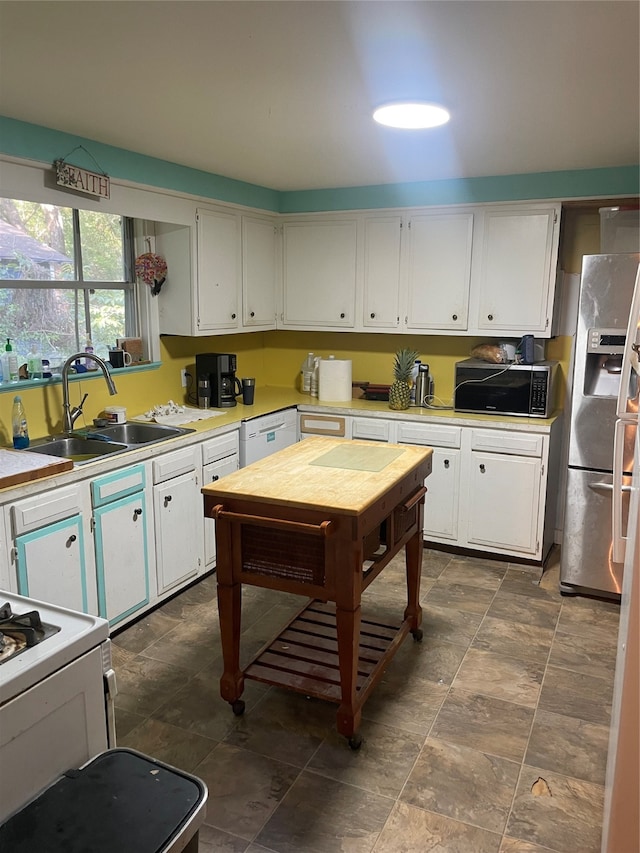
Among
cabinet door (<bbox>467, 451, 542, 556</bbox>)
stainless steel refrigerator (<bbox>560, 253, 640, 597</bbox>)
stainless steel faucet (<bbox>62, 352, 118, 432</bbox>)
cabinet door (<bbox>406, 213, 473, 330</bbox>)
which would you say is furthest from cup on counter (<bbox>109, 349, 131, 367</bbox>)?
stainless steel refrigerator (<bbox>560, 253, 640, 597</bbox>)

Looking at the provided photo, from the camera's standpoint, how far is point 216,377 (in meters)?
4.29

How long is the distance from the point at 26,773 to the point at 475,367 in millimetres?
3419

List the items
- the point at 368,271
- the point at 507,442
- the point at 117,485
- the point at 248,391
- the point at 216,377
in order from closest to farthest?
1. the point at 117,485
2. the point at 507,442
3. the point at 216,377
4. the point at 248,391
5. the point at 368,271

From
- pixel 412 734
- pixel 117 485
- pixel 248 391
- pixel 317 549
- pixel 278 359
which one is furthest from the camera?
pixel 278 359

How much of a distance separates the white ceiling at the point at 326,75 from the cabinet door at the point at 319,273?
3.58 feet

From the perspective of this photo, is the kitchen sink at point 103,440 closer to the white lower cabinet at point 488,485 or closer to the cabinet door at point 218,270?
the cabinet door at point 218,270

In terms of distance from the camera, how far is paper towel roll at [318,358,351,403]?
15.3ft

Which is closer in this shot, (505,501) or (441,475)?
(505,501)

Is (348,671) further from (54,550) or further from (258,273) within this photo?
(258,273)

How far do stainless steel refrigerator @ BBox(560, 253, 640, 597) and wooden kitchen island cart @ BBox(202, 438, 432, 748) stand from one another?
3.52 feet

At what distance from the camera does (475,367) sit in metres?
4.15

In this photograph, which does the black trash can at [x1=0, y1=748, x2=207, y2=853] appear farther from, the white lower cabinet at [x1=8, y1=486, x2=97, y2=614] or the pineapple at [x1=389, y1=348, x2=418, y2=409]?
the pineapple at [x1=389, y1=348, x2=418, y2=409]

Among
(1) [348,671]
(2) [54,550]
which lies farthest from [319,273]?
(1) [348,671]

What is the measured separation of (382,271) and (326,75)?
7.43 ft
